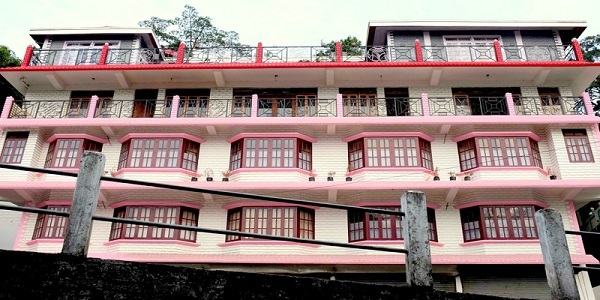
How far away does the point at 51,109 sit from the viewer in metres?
20.1

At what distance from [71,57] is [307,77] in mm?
11342

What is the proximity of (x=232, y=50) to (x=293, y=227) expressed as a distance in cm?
938

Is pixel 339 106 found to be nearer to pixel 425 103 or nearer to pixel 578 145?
pixel 425 103

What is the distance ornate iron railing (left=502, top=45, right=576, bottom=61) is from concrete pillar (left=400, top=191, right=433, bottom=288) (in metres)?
19.5

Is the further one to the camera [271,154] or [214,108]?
[214,108]

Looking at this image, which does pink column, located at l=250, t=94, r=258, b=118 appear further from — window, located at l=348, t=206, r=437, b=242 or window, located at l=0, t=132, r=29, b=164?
window, located at l=0, t=132, r=29, b=164

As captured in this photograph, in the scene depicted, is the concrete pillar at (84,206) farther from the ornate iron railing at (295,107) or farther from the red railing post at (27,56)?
the red railing post at (27,56)

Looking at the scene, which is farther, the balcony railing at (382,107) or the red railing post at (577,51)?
the red railing post at (577,51)

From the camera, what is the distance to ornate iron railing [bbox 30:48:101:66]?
22120 mm

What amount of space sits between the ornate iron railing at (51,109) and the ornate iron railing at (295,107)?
7587 mm

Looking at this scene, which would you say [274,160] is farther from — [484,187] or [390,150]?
[484,187]

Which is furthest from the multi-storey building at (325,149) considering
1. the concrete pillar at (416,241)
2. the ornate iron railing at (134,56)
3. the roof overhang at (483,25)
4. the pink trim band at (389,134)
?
the concrete pillar at (416,241)

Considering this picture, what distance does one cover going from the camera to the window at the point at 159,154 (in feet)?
61.5

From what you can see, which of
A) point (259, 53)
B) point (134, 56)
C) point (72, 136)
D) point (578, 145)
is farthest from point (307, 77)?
point (578, 145)
